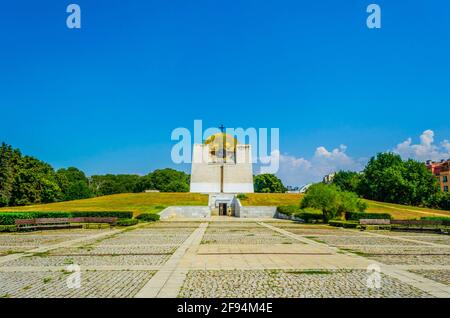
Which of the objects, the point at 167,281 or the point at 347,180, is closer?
the point at 167,281

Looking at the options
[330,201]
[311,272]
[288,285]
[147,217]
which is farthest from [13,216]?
[330,201]

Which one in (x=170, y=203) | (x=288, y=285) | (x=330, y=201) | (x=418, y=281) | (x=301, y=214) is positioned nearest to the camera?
(x=288, y=285)

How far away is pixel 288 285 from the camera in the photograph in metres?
7.43

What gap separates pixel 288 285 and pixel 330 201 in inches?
945

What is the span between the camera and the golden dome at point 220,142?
5953cm

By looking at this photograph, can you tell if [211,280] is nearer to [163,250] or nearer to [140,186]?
[163,250]

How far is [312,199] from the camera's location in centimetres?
3042

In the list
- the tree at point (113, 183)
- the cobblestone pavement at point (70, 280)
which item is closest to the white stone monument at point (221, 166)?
the tree at point (113, 183)

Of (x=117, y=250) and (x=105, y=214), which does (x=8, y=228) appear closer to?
(x=105, y=214)

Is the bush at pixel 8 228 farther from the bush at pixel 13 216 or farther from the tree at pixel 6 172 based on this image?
the tree at pixel 6 172

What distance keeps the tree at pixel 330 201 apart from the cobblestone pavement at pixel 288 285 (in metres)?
21.6

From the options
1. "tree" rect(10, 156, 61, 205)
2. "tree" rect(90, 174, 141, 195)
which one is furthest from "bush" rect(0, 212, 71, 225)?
"tree" rect(90, 174, 141, 195)
